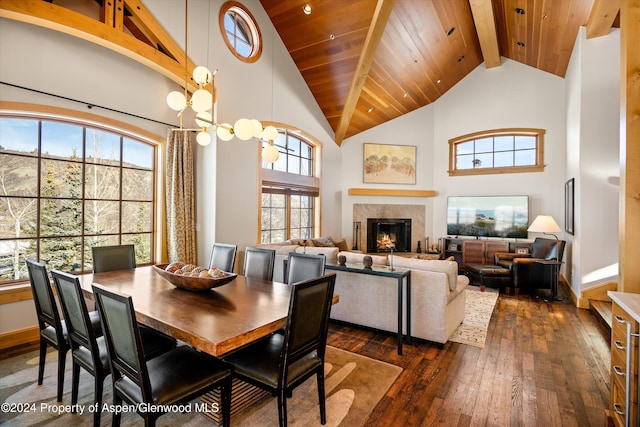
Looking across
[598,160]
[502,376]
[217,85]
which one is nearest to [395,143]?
[598,160]

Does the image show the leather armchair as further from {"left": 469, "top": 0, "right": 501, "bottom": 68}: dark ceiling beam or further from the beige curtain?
the beige curtain

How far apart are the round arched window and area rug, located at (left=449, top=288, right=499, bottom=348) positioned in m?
5.06

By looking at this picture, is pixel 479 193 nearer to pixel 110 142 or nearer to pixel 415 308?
pixel 415 308

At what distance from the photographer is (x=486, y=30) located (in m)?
5.89

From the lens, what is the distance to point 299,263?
110 inches

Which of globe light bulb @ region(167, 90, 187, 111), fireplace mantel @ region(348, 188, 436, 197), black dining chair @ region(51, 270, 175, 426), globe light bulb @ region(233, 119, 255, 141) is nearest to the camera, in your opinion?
black dining chair @ region(51, 270, 175, 426)

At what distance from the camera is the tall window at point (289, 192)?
5.67 metres

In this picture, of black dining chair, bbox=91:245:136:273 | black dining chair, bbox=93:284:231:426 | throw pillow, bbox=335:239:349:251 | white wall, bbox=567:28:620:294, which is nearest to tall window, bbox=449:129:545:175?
white wall, bbox=567:28:620:294

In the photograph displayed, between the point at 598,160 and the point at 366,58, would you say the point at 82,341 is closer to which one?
the point at 366,58

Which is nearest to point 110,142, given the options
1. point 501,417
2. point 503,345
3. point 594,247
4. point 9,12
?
point 9,12

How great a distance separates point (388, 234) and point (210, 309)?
644cm

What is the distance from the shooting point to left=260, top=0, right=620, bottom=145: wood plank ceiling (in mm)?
4641

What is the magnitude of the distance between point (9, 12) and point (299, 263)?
10.8ft

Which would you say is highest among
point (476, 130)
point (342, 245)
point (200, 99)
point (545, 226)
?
point (476, 130)
